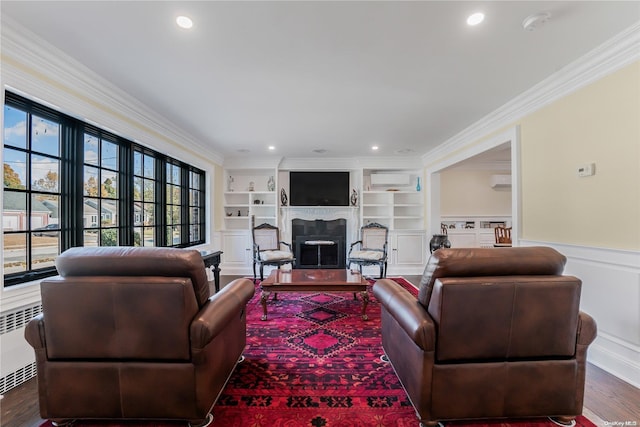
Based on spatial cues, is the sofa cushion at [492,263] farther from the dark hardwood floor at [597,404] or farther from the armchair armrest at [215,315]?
the armchair armrest at [215,315]

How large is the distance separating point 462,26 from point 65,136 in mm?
3253

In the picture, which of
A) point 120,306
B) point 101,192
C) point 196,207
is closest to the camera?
point 120,306

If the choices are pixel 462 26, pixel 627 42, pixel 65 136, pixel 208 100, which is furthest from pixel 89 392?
pixel 627 42

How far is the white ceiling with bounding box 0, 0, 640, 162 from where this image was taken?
5.41ft

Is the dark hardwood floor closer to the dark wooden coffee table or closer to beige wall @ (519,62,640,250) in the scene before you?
beige wall @ (519,62,640,250)

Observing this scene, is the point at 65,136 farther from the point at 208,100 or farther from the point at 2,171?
the point at 208,100

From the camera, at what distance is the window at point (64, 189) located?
6.60 ft

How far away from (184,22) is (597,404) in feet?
11.4

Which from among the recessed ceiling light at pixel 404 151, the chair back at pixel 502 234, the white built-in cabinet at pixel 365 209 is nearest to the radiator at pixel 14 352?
the white built-in cabinet at pixel 365 209

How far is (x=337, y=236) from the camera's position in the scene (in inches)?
232

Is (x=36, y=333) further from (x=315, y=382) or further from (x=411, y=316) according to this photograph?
(x=411, y=316)

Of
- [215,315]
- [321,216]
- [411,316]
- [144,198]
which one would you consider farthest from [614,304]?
[144,198]

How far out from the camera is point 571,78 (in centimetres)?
234

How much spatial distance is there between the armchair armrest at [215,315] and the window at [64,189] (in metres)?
1.58
